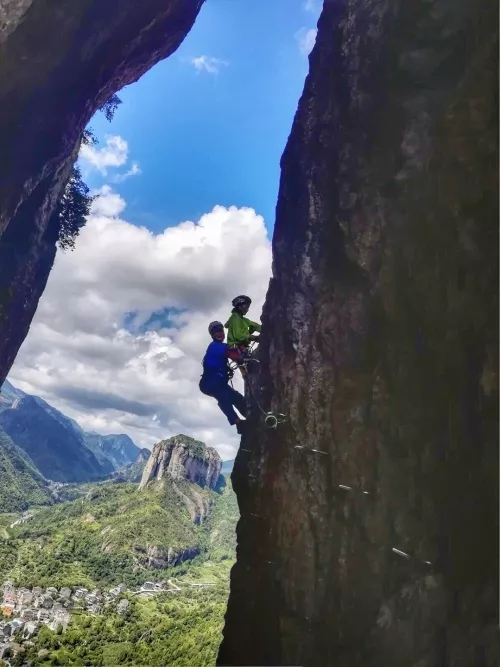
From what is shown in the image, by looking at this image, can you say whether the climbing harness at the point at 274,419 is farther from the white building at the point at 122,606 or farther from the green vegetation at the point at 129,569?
the white building at the point at 122,606

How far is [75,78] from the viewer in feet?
50.1

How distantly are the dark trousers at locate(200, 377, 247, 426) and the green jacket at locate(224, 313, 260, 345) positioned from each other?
1.12m

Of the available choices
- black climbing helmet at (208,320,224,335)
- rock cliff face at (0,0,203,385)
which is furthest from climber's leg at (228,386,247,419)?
rock cliff face at (0,0,203,385)

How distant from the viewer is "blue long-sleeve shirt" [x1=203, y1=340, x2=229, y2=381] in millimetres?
10875

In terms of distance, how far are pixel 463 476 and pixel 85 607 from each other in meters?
96.6

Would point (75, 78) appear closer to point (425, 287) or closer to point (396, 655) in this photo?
point (425, 287)

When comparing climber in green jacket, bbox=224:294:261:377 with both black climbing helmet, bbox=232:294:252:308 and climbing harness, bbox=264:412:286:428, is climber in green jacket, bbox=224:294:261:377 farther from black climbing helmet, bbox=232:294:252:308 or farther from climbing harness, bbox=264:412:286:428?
climbing harness, bbox=264:412:286:428

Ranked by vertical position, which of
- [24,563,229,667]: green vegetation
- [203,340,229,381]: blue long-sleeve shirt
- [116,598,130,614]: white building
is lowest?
[116,598,130,614]: white building

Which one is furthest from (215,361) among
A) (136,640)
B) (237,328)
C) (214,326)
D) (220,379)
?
(136,640)

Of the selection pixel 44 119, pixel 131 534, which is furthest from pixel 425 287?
pixel 131 534

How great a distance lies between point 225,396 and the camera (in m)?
11.1

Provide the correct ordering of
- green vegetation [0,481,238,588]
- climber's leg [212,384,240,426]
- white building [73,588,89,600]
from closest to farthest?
climber's leg [212,384,240,426], white building [73,588,89,600], green vegetation [0,481,238,588]

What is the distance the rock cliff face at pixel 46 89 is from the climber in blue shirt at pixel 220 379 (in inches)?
352

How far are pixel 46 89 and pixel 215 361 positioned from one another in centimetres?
1138
